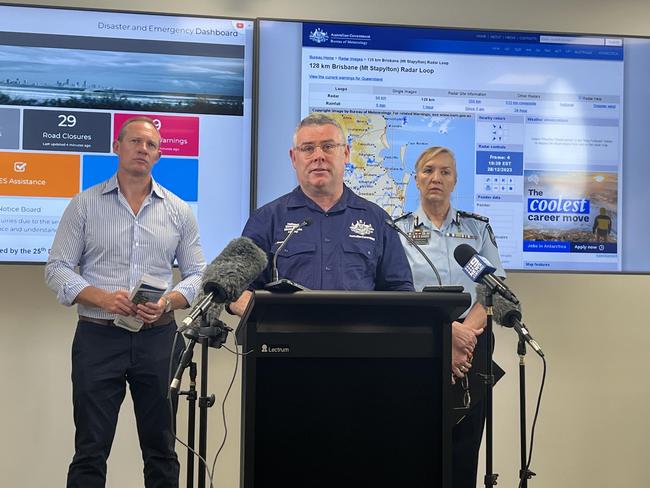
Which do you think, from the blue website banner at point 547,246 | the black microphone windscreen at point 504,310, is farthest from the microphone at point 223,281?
the blue website banner at point 547,246

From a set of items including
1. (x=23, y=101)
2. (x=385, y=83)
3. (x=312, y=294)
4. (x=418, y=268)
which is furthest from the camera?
(x=385, y=83)

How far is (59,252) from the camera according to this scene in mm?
3094

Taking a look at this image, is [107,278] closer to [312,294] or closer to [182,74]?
[182,74]

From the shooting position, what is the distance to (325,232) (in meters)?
2.64

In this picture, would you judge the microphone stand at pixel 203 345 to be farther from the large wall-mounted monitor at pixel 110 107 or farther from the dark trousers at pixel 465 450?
the large wall-mounted monitor at pixel 110 107

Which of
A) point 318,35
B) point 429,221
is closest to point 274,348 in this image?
point 429,221

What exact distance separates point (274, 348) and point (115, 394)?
60.0 inches

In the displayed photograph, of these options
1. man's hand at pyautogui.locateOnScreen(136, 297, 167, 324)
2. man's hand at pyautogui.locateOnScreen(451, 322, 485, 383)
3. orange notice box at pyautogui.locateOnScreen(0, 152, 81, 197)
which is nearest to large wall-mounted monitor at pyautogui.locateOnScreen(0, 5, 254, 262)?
orange notice box at pyautogui.locateOnScreen(0, 152, 81, 197)

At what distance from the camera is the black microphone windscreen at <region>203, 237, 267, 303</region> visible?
1797mm

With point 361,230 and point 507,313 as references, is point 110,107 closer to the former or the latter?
Answer: point 361,230

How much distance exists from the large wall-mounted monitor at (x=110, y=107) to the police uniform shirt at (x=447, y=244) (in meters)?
0.90

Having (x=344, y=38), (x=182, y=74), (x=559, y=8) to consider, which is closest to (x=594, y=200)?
(x=559, y=8)

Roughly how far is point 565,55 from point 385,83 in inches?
38.3

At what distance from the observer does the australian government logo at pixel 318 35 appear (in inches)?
145
